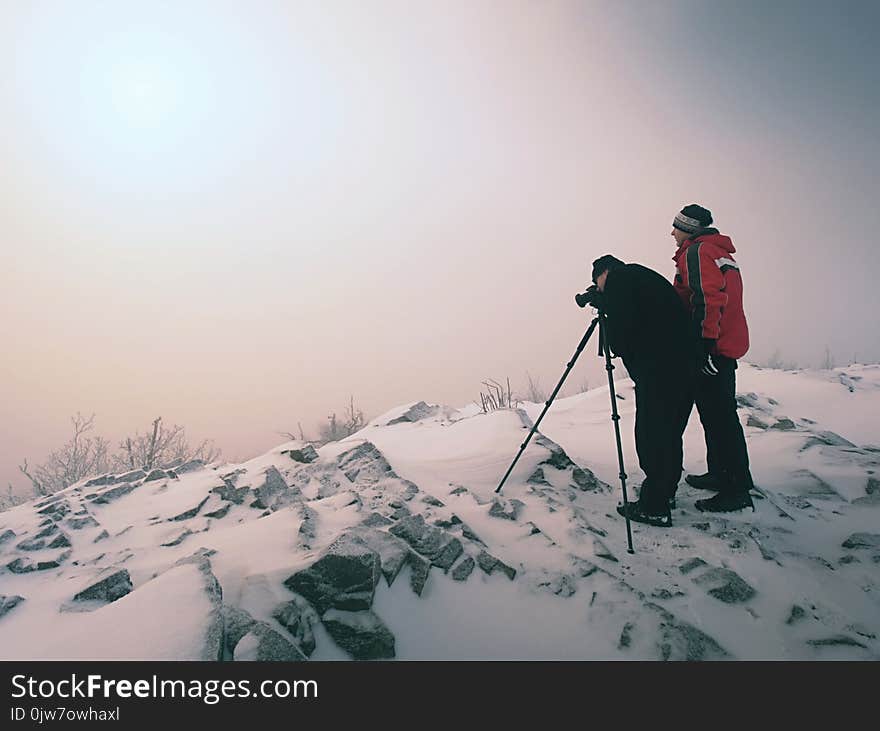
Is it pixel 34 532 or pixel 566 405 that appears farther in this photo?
pixel 566 405

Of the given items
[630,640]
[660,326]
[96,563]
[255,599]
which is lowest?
[630,640]

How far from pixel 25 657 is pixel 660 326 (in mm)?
5066

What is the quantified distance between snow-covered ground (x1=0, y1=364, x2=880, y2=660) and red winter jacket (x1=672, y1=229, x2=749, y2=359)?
177cm

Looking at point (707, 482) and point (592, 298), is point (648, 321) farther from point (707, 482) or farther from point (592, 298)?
point (707, 482)

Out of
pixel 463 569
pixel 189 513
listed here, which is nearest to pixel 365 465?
pixel 189 513

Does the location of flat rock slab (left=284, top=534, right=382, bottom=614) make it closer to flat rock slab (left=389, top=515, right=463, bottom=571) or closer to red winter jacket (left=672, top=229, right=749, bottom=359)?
flat rock slab (left=389, top=515, right=463, bottom=571)

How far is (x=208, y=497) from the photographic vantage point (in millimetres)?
4422

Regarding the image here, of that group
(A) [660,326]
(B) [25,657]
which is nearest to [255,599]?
(B) [25,657]

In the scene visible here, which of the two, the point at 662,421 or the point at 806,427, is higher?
the point at 662,421

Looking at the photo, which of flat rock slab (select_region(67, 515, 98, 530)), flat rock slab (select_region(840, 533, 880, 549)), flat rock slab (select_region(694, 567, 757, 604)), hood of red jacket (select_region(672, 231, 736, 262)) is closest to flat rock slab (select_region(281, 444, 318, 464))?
flat rock slab (select_region(67, 515, 98, 530))

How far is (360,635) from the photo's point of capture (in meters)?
Answer: 2.32

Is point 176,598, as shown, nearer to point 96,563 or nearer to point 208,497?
point 96,563

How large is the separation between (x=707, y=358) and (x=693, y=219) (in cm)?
160
